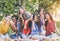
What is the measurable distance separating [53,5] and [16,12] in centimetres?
31

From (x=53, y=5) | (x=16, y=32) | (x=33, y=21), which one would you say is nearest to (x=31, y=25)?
(x=33, y=21)

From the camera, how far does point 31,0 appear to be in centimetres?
166

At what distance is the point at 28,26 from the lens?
1.66m

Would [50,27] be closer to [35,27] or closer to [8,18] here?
[35,27]

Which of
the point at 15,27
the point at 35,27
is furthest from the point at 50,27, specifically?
the point at 15,27

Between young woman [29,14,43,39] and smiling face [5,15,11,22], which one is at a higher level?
smiling face [5,15,11,22]

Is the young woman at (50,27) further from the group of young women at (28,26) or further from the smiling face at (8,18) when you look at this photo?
the smiling face at (8,18)

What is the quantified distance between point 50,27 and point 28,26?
181mm

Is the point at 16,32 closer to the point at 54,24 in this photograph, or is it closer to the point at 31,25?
the point at 31,25

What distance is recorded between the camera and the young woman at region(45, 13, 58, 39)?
5.38 feet

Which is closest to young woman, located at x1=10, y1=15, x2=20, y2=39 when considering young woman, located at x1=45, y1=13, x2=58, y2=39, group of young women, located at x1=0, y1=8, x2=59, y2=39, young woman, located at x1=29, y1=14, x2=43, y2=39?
group of young women, located at x1=0, y1=8, x2=59, y2=39

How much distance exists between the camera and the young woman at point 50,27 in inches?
64.6

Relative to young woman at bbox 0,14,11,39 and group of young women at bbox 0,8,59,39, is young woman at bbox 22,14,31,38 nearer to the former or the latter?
group of young women at bbox 0,8,59,39

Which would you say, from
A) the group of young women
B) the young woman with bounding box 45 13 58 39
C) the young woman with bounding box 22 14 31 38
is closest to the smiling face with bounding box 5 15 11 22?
the group of young women
